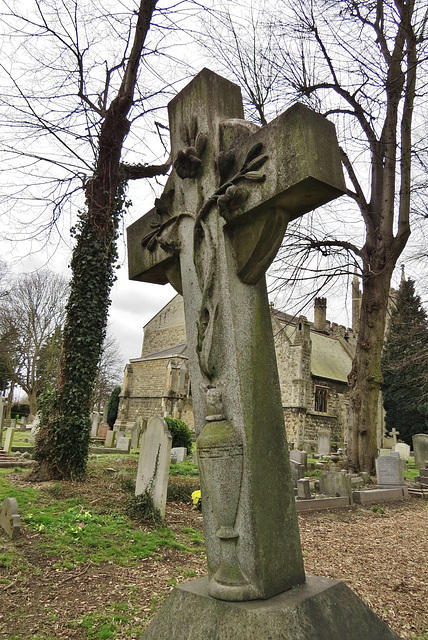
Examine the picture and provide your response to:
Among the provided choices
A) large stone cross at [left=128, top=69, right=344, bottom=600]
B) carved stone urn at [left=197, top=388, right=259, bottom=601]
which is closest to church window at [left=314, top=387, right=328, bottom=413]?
large stone cross at [left=128, top=69, right=344, bottom=600]

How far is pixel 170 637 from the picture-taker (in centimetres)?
200

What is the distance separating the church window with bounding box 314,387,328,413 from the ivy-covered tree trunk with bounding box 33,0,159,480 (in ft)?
73.2

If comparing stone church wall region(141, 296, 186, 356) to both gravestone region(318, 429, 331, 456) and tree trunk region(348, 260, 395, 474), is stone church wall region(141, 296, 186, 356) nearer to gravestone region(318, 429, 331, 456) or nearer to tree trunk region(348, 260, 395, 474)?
gravestone region(318, 429, 331, 456)

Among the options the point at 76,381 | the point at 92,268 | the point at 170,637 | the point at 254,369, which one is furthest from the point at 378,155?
the point at 170,637

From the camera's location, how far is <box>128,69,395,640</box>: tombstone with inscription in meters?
1.98

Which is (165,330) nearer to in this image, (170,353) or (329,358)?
(170,353)

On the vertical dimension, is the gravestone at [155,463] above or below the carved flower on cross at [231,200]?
below

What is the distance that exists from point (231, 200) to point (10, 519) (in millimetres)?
4926

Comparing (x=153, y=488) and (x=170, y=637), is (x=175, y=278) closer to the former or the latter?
(x=170, y=637)

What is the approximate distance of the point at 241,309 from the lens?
7.64 ft

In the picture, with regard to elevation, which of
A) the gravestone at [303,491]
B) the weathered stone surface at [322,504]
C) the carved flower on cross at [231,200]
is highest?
the carved flower on cross at [231,200]

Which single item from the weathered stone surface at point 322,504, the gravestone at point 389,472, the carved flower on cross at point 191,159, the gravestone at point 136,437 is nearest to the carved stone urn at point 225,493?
the carved flower on cross at point 191,159

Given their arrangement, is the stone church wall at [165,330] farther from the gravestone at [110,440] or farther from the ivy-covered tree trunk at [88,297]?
the ivy-covered tree trunk at [88,297]

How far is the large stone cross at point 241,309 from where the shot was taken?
2057 mm
